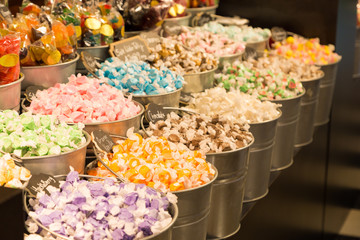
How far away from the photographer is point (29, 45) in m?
2.40

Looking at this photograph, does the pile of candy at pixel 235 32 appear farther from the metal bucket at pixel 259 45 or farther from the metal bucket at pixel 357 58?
the metal bucket at pixel 357 58

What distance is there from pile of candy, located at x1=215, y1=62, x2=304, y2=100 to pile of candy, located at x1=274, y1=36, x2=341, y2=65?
72cm

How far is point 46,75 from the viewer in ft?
7.88

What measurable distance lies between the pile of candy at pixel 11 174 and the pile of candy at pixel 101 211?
70 mm

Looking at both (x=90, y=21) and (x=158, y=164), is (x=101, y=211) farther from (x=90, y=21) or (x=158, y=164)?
(x=90, y=21)

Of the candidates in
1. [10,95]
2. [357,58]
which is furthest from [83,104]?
[357,58]

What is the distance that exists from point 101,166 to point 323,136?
2.49m

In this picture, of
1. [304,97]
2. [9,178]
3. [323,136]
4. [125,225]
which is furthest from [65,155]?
[323,136]

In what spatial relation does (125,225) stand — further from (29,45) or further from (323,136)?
(323,136)

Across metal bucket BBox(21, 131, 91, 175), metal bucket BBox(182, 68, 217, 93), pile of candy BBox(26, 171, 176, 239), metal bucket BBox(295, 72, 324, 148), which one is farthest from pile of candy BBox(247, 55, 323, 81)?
pile of candy BBox(26, 171, 176, 239)

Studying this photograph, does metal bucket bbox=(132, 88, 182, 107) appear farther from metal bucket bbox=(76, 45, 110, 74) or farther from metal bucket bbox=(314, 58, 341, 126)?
metal bucket bbox=(314, 58, 341, 126)

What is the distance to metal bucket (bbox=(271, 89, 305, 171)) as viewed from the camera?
9.89 ft

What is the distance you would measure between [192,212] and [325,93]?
7.89ft

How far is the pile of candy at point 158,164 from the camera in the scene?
6.03 feet
